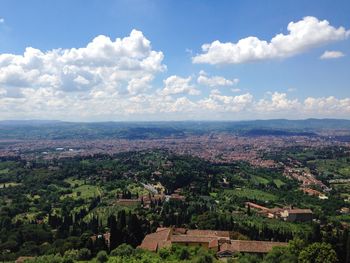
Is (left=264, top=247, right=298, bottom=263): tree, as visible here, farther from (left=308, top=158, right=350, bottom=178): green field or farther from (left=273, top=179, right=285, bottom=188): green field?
(left=308, top=158, right=350, bottom=178): green field

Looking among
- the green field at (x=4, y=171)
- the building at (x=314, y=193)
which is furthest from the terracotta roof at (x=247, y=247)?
the green field at (x=4, y=171)

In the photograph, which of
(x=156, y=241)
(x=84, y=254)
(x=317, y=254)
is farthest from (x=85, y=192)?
(x=317, y=254)

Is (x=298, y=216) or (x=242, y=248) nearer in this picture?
(x=242, y=248)

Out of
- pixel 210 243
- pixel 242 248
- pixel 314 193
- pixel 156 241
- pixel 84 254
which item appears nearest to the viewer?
pixel 84 254

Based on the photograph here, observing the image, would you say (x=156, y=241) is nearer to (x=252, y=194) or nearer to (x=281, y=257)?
(x=281, y=257)

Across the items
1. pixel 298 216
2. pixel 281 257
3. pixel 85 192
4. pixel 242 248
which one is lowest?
pixel 298 216

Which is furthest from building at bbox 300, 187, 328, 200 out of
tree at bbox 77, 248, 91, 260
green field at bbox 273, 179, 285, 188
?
tree at bbox 77, 248, 91, 260

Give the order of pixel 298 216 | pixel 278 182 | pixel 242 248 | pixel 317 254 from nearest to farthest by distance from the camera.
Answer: pixel 317 254
pixel 242 248
pixel 298 216
pixel 278 182

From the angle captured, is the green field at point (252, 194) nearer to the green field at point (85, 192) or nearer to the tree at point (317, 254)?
the green field at point (85, 192)
